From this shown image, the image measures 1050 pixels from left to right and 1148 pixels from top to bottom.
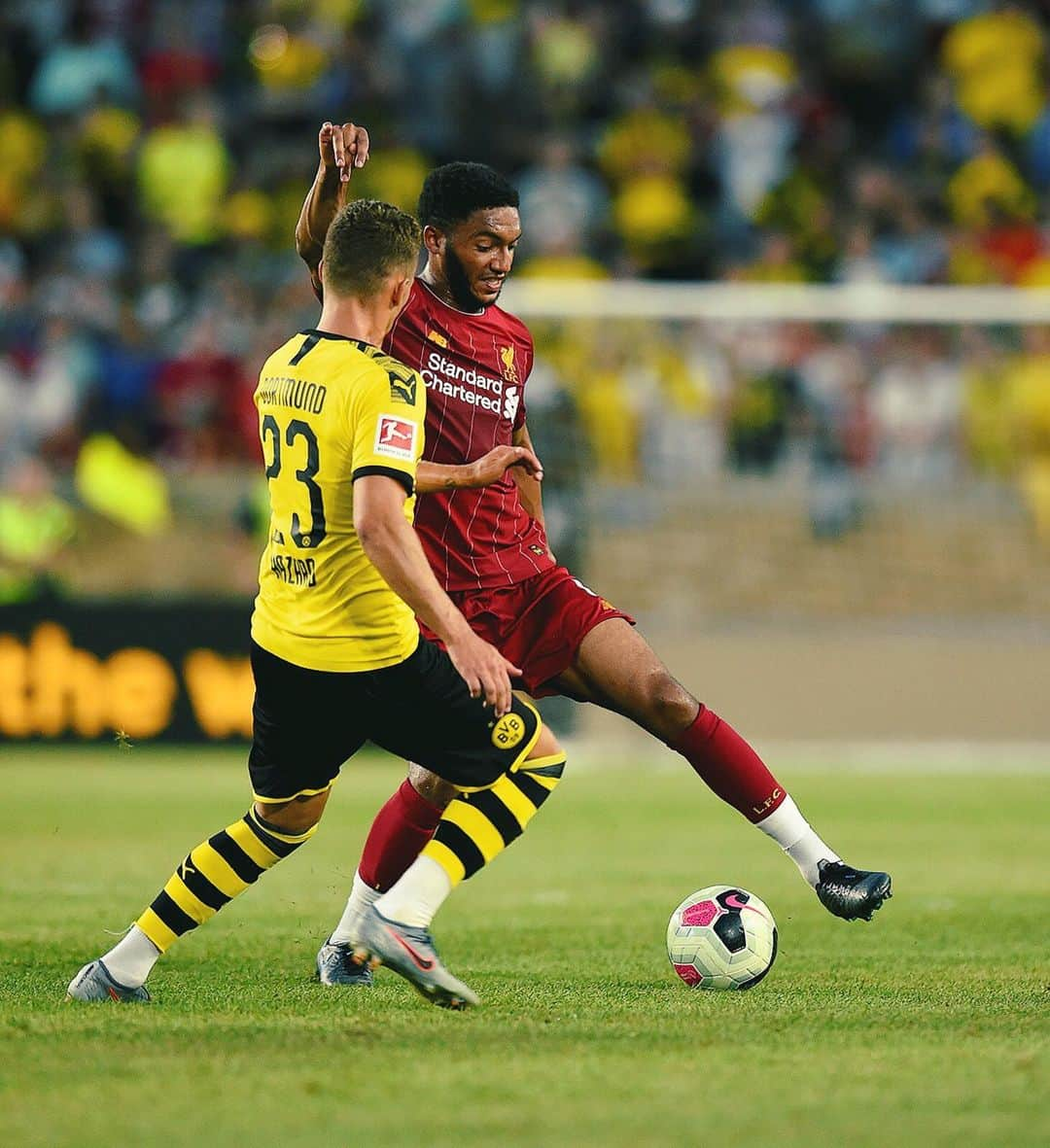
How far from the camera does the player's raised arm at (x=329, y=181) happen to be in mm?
6145

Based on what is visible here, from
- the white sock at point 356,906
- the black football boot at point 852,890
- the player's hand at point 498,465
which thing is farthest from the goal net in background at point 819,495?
the player's hand at point 498,465

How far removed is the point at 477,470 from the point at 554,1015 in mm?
1539

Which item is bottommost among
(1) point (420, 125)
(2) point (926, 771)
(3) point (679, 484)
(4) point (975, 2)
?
(2) point (926, 771)

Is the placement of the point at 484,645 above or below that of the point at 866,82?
below

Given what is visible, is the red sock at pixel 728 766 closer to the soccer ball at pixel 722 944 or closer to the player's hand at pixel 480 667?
the soccer ball at pixel 722 944

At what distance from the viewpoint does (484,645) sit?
5156mm

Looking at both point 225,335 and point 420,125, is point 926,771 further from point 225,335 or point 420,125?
point 420,125

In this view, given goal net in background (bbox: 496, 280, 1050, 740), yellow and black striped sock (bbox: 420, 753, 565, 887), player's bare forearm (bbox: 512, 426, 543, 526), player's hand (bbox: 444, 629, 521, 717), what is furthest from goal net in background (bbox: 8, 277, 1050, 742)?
player's hand (bbox: 444, 629, 521, 717)

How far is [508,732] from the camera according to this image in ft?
17.8

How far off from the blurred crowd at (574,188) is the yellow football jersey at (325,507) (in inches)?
365

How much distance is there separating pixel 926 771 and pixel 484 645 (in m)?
9.61

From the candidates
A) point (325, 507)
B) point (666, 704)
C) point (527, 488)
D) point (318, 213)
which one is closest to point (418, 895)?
point (325, 507)

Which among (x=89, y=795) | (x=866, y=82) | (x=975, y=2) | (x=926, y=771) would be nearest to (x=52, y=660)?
(x=89, y=795)

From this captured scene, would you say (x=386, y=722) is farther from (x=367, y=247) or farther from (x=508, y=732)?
(x=367, y=247)
